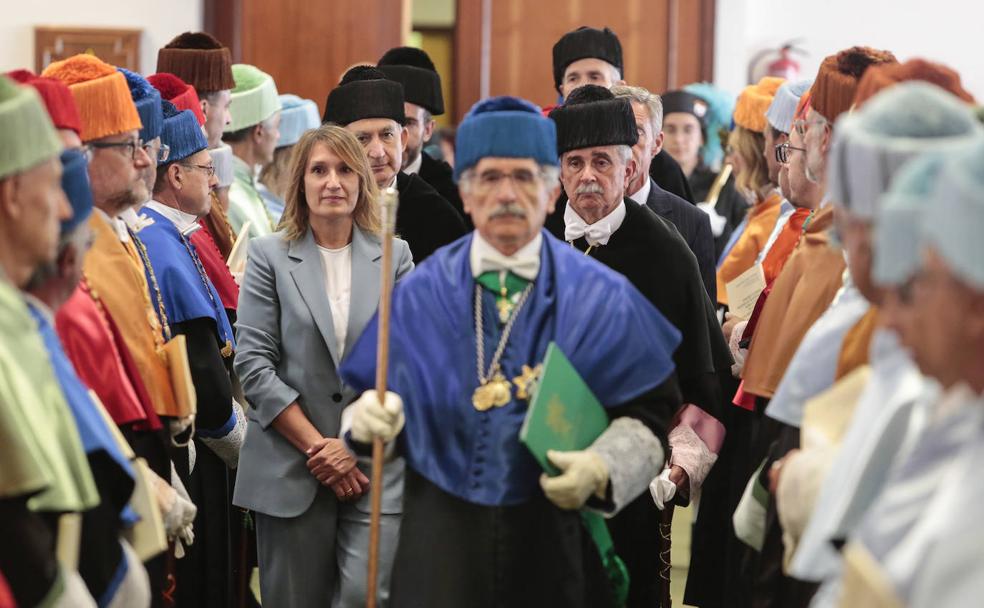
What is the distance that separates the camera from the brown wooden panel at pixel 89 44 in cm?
896

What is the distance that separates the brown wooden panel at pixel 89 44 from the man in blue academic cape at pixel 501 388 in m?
6.38

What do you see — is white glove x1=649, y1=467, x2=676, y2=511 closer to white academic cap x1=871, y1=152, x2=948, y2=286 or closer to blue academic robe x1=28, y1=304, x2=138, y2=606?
blue academic robe x1=28, y1=304, x2=138, y2=606

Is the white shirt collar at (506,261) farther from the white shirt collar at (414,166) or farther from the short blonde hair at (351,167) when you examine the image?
the white shirt collar at (414,166)

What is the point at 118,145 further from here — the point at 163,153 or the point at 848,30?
the point at 848,30

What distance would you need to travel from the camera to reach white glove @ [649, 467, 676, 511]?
4031mm

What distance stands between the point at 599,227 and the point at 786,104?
4.05 feet

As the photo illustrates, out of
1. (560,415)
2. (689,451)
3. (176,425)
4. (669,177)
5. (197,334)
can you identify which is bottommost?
(689,451)

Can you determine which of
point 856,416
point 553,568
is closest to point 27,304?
point 553,568

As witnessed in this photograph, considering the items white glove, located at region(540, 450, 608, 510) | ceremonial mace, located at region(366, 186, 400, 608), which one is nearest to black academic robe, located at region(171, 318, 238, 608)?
ceremonial mace, located at region(366, 186, 400, 608)

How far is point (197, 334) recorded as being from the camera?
427 cm

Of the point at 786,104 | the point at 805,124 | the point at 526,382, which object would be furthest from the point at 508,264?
the point at 786,104

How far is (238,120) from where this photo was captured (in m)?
6.20

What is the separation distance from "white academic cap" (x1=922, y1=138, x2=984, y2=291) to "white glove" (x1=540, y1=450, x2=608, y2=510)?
1.13 m

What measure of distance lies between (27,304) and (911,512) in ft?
5.45
